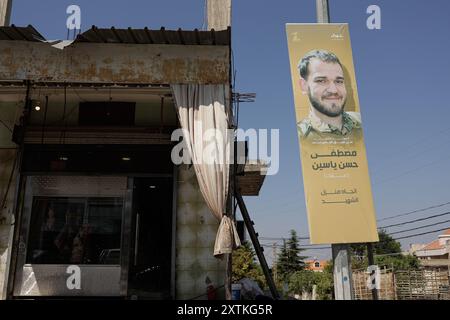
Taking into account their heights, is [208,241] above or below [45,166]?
below

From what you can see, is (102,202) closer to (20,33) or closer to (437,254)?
(20,33)

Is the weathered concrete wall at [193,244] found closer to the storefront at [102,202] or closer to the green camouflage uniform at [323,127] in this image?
the storefront at [102,202]

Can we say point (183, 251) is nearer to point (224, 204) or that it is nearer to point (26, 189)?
point (224, 204)

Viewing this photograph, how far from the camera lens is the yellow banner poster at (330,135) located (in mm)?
6680

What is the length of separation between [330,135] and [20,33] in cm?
559

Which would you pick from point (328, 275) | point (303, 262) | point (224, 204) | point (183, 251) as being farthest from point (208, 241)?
point (303, 262)

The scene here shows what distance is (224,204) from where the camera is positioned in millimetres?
6152

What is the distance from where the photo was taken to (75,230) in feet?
27.2

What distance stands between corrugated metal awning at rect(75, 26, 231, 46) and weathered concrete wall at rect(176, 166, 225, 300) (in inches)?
108

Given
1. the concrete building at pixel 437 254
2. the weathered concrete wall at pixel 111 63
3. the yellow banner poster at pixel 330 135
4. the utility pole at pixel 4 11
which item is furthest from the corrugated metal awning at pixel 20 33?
the concrete building at pixel 437 254

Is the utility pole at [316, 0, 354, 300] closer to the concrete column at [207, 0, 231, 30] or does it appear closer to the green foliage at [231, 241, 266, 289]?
the concrete column at [207, 0, 231, 30]

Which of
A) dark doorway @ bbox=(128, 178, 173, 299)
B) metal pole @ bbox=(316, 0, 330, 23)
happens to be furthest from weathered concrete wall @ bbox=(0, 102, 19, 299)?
metal pole @ bbox=(316, 0, 330, 23)

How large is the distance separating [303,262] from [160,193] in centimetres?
6502

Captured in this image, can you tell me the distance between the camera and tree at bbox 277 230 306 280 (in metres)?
68.2
